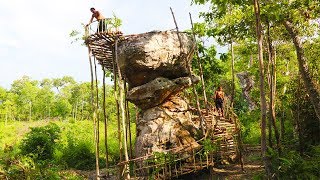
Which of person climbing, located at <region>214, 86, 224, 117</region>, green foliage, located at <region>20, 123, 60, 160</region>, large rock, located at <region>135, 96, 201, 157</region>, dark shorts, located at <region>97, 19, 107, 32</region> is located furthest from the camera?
green foliage, located at <region>20, 123, 60, 160</region>

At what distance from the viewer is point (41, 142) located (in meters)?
16.0

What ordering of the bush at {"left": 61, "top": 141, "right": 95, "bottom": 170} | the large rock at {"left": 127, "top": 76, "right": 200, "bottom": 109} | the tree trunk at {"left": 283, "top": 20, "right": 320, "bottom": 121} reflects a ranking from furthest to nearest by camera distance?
1. the bush at {"left": 61, "top": 141, "right": 95, "bottom": 170}
2. the large rock at {"left": 127, "top": 76, "right": 200, "bottom": 109}
3. the tree trunk at {"left": 283, "top": 20, "right": 320, "bottom": 121}

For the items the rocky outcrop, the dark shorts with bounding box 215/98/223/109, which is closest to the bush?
the dark shorts with bounding box 215/98/223/109

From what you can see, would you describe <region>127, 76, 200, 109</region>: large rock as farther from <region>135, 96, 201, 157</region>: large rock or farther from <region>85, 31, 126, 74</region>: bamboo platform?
<region>85, 31, 126, 74</region>: bamboo platform

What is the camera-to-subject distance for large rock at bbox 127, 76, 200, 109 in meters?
11.9

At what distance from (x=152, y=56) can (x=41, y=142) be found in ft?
25.9

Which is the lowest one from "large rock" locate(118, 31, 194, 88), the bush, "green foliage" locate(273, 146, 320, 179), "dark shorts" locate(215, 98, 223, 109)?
the bush

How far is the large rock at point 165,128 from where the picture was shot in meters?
11.3

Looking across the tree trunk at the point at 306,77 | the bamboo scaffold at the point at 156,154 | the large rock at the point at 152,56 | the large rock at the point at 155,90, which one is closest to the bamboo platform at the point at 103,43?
the bamboo scaffold at the point at 156,154

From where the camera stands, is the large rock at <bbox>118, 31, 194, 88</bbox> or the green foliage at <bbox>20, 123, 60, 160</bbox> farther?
the green foliage at <bbox>20, 123, 60, 160</bbox>

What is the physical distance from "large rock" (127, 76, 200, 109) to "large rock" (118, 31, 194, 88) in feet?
1.65

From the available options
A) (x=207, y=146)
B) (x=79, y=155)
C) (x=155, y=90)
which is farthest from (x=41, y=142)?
(x=207, y=146)

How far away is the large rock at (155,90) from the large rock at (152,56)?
0.50m

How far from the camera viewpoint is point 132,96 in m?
12.0
